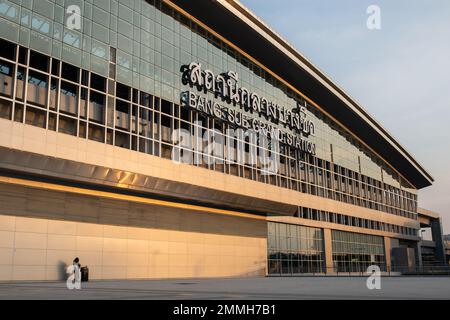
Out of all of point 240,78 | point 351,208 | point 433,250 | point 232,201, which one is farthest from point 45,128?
point 433,250

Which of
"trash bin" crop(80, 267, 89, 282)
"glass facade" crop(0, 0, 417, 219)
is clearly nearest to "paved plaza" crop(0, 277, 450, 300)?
A: "trash bin" crop(80, 267, 89, 282)

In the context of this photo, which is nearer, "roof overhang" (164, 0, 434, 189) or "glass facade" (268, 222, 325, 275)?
"roof overhang" (164, 0, 434, 189)

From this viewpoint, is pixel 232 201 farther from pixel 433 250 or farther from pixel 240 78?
pixel 433 250

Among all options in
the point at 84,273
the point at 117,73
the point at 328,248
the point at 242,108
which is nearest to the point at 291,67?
the point at 242,108

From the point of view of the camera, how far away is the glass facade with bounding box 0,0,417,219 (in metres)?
30.0

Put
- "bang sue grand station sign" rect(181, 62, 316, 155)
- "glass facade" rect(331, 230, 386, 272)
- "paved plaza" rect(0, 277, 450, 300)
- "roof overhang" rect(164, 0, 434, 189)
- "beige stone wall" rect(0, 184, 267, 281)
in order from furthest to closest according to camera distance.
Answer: "glass facade" rect(331, 230, 386, 272) < "roof overhang" rect(164, 0, 434, 189) < "bang sue grand station sign" rect(181, 62, 316, 155) < "beige stone wall" rect(0, 184, 267, 281) < "paved plaza" rect(0, 277, 450, 300)

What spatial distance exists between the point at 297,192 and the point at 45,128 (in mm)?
31480

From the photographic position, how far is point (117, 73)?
35.6 metres

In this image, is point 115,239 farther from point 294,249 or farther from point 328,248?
point 328,248

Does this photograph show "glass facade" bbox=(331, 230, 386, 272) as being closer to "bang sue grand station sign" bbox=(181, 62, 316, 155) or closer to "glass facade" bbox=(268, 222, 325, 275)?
"glass facade" bbox=(268, 222, 325, 275)

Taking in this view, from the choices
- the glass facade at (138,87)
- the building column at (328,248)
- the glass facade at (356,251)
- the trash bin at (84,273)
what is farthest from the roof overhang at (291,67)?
the trash bin at (84,273)

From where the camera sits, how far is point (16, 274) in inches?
1148

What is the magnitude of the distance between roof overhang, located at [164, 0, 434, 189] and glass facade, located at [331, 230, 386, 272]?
1508 centimetres

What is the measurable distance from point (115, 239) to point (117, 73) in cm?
1217
